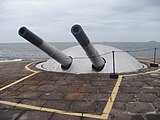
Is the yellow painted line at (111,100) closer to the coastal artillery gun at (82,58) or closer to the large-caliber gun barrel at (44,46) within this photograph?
the coastal artillery gun at (82,58)

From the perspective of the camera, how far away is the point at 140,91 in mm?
7180

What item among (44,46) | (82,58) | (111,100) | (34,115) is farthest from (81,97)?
(82,58)

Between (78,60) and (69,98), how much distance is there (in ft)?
16.9

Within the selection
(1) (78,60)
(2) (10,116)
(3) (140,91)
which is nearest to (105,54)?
(1) (78,60)

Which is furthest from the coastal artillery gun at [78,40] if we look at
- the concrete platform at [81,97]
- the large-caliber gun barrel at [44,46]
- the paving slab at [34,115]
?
the paving slab at [34,115]

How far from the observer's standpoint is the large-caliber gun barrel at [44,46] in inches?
332

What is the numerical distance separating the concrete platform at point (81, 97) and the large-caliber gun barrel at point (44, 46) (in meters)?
1.21

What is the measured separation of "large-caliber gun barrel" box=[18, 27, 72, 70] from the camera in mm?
8422

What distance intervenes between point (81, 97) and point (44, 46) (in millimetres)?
3703

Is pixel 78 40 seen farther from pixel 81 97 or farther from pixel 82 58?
pixel 82 58

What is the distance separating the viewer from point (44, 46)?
941 cm

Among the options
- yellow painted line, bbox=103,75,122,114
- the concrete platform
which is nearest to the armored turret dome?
the concrete platform

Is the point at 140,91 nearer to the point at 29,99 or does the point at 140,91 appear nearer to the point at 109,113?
the point at 109,113

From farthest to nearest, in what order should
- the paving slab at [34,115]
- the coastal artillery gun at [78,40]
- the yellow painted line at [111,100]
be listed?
the coastal artillery gun at [78,40] → the yellow painted line at [111,100] → the paving slab at [34,115]
